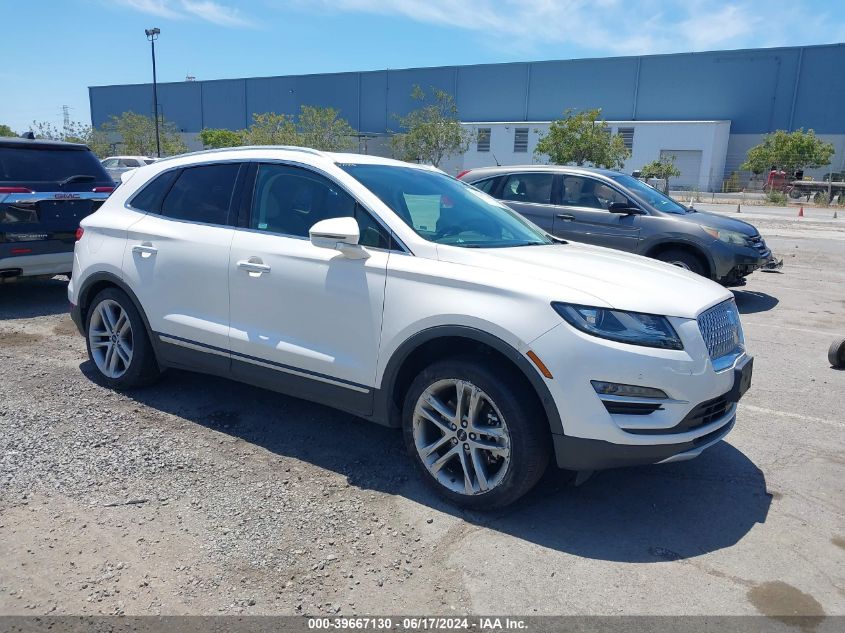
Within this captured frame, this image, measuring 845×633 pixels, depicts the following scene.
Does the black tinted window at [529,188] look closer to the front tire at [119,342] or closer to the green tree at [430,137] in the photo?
the front tire at [119,342]

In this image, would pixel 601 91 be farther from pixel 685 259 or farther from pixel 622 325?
pixel 622 325

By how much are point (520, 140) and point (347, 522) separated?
59.8 metres

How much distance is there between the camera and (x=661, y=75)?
56781 mm

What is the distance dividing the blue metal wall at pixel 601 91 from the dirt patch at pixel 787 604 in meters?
60.5

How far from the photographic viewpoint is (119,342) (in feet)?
16.2

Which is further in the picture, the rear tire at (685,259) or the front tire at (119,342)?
the rear tire at (685,259)

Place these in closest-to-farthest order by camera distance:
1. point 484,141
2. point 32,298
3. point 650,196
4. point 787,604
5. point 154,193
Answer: point 787,604
point 154,193
point 32,298
point 650,196
point 484,141

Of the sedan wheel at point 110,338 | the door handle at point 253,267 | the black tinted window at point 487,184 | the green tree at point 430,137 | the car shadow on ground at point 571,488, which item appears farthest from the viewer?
the green tree at point 430,137

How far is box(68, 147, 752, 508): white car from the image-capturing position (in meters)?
3.05

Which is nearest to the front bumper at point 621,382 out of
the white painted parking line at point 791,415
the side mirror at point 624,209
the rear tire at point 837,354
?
the white painted parking line at point 791,415

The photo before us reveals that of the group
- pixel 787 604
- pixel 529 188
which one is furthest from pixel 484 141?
pixel 787 604

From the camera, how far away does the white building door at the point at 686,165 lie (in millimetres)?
54531

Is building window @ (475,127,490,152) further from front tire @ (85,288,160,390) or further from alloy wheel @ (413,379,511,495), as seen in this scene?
alloy wheel @ (413,379,511,495)

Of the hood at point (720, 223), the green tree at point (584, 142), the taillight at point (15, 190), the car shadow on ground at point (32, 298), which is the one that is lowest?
the car shadow on ground at point (32, 298)
